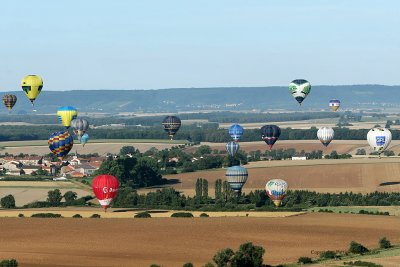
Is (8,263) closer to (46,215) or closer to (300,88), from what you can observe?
(46,215)

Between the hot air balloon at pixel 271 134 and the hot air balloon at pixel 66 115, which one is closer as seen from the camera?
the hot air balloon at pixel 271 134

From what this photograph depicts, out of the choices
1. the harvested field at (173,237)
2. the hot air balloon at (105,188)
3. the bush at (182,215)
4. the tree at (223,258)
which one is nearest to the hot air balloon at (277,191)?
the harvested field at (173,237)

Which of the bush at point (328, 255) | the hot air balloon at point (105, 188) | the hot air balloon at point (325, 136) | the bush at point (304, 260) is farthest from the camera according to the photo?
the hot air balloon at point (325, 136)

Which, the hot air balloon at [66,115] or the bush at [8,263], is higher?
the hot air balloon at [66,115]

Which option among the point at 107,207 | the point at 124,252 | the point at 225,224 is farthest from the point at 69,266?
the point at 107,207

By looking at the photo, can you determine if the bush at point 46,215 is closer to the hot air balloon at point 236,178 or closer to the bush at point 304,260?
the hot air balloon at point 236,178

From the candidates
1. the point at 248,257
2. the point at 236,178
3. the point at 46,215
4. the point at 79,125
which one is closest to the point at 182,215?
the point at 46,215

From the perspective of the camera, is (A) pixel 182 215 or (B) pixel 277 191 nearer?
(A) pixel 182 215
